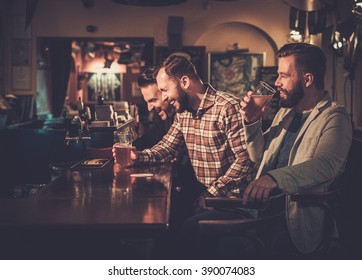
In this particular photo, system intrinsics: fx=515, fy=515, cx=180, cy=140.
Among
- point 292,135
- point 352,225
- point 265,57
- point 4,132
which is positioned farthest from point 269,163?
point 265,57

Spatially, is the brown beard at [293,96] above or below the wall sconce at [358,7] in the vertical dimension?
below

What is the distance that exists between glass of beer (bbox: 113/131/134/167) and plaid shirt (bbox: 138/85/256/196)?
4.5 inches

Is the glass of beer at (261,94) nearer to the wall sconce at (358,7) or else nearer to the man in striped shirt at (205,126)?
the man in striped shirt at (205,126)

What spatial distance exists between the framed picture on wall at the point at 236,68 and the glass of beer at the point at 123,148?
22.6 feet

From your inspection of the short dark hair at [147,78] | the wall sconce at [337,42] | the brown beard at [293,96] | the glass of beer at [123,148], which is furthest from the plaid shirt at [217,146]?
the wall sconce at [337,42]

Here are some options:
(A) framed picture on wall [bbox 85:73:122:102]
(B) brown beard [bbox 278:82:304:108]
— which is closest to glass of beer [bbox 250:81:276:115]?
(B) brown beard [bbox 278:82:304:108]

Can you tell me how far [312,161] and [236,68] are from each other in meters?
7.92

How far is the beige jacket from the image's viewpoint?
2.06 metres

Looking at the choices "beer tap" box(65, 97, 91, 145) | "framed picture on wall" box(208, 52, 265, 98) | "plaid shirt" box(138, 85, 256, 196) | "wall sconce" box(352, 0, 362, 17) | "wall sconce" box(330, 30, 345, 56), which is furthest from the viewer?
"framed picture on wall" box(208, 52, 265, 98)

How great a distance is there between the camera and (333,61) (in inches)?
313

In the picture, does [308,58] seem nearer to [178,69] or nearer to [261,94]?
[261,94]

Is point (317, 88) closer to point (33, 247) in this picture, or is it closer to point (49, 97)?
point (33, 247)

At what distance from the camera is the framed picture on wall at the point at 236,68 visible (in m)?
9.86

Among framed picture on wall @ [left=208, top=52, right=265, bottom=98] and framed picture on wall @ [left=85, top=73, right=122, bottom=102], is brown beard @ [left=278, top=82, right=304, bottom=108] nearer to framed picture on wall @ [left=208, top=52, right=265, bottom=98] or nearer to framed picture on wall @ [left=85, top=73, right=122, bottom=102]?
framed picture on wall @ [left=208, top=52, right=265, bottom=98]
